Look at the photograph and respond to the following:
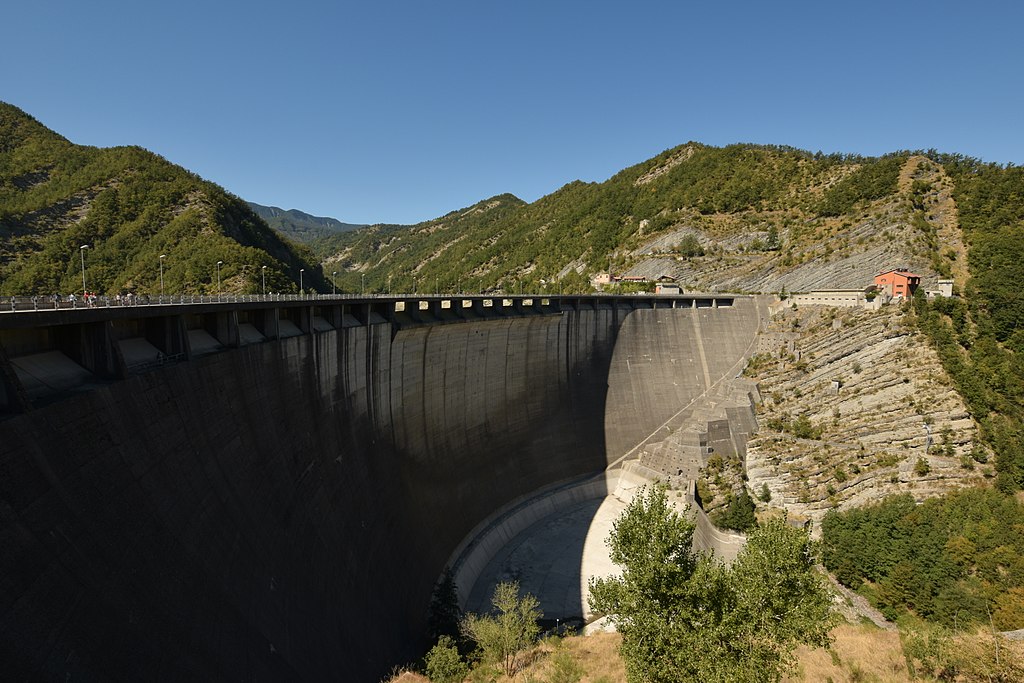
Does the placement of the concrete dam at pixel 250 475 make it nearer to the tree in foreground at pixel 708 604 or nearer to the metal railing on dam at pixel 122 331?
the metal railing on dam at pixel 122 331

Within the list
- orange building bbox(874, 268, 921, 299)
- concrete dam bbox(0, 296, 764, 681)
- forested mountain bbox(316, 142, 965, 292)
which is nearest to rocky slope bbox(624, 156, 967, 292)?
forested mountain bbox(316, 142, 965, 292)

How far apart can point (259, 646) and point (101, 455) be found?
654 centimetres

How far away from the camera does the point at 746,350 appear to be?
49594mm

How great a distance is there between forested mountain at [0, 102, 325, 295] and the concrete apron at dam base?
117ft

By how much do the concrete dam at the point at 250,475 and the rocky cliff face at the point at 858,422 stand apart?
60.4ft

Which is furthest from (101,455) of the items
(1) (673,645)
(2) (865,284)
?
(2) (865,284)

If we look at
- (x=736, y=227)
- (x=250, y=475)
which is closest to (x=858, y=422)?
(x=250, y=475)

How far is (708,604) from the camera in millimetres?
14969

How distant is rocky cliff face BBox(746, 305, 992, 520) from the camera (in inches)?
1344

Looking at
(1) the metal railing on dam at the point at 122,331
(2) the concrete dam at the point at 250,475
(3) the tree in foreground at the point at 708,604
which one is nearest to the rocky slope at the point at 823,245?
(2) the concrete dam at the point at 250,475

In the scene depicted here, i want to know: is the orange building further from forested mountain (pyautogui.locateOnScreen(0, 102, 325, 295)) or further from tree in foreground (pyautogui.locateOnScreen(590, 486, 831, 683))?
forested mountain (pyautogui.locateOnScreen(0, 102, 325, 295))

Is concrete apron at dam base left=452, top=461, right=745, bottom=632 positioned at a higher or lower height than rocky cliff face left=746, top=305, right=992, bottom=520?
lower

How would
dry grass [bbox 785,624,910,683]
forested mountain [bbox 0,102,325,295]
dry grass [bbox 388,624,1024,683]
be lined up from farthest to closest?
forested mountain [bbox 0,102,325,295] → dry grass [bbox 785,624,910,683] → dry grass [bbox 388,624,1024,683]

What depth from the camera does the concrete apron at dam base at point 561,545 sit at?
92.7 ft
